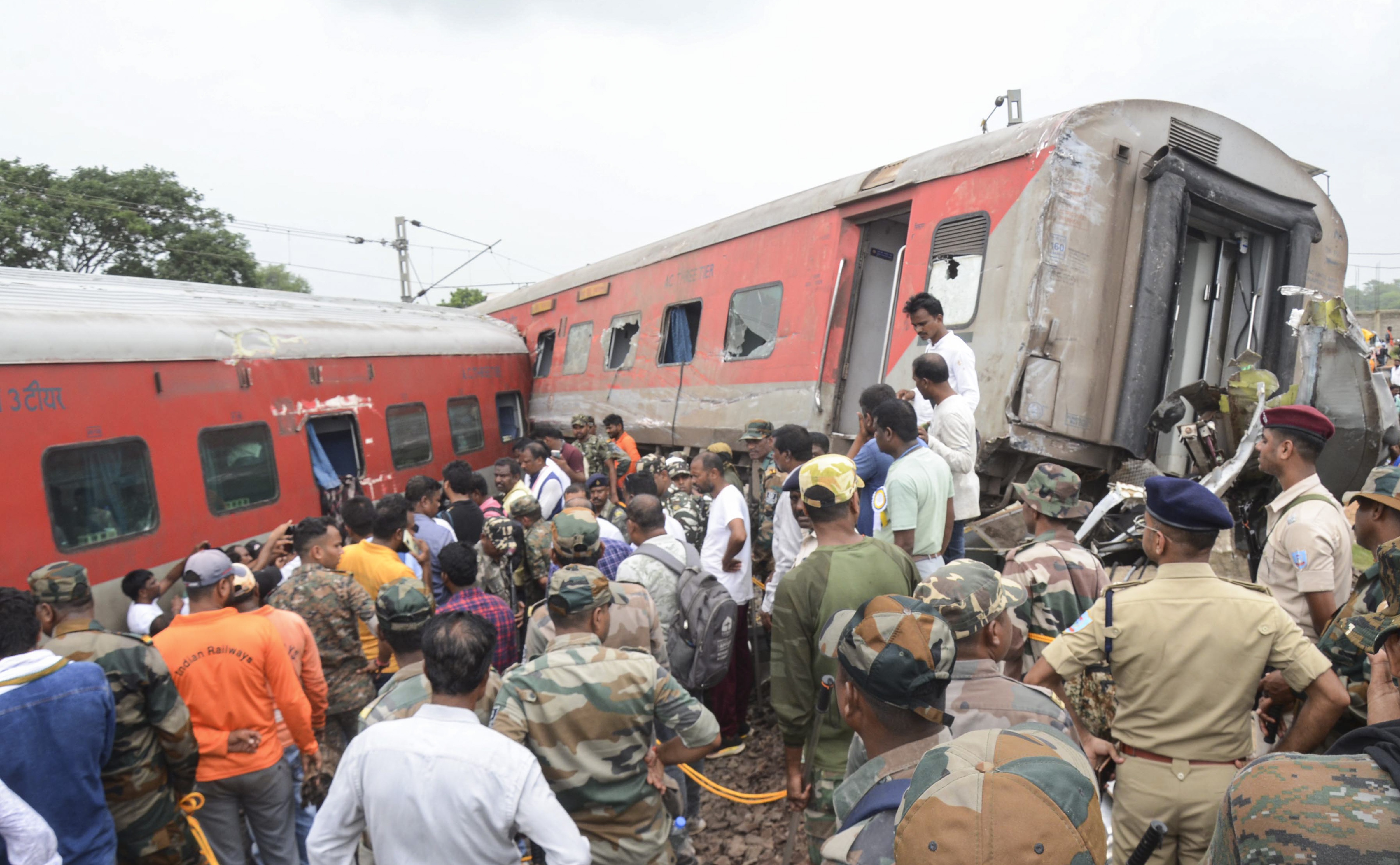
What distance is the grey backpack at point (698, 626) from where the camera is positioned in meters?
3.96

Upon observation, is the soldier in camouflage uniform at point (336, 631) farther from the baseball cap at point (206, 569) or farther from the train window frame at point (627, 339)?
the train window frame at point (627, 339)

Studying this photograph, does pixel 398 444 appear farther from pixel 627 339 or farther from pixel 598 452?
pixel 627 339

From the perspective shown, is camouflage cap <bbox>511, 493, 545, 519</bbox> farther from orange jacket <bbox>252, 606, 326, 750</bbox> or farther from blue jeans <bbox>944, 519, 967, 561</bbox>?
blue jeans <bbox>944, 519, 967, 561</bbox>

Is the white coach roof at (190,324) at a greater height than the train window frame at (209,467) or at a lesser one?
greater

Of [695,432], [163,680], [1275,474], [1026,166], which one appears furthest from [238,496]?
[1275,474]

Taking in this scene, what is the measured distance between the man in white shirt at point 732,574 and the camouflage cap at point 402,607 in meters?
1.93

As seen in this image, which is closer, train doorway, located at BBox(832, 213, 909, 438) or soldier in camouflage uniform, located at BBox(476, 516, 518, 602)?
soldier in camouflage uniform, located at BBox(476, 516, 518, 602)

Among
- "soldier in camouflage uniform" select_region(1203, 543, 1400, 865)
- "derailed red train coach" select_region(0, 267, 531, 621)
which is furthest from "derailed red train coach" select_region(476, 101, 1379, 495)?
"derailed red train coach" select_region(0, 267, 531, 621)

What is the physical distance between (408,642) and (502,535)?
5.35ft

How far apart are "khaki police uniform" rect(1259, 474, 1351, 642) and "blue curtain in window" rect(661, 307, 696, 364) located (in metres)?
6.78

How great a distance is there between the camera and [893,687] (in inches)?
64.5

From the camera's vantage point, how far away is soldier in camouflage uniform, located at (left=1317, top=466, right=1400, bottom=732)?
7.76 ft

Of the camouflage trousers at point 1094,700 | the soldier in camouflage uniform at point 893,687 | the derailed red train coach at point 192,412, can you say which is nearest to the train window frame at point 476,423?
the derailed red train coach at point 192,412

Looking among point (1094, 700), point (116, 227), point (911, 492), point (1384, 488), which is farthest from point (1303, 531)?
point (116, 227)
